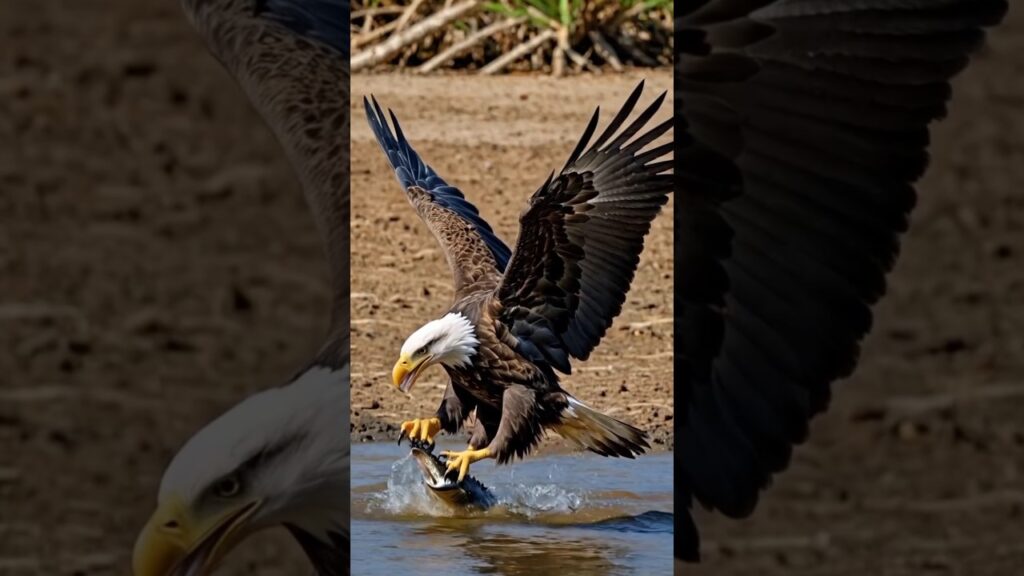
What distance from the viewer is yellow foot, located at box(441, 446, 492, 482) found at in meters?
4.25

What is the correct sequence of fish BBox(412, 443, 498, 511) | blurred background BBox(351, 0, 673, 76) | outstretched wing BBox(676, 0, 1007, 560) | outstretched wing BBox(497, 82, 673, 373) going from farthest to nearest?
blurred background BBox(351, 0, 673, 76), fish BBox(412, 443, 498, 511), outstretched wing BBox(497, 82, 673, 373), outstretched wing BBox(676, 0, 1007, 560)

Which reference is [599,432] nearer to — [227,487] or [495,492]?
[495,492]

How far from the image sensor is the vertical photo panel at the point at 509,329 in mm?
4203

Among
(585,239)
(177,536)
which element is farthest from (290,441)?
(585,239)

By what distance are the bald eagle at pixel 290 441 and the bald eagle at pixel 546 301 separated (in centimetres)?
19

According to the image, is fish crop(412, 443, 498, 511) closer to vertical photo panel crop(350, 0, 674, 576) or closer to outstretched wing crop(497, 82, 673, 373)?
vertical photo panel crop(350, 0, 674, 576)

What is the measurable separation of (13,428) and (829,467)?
1534 mm

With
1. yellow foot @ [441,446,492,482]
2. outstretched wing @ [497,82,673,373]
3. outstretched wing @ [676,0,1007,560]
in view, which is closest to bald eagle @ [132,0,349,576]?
yellow foot @ [441,446,492,482]

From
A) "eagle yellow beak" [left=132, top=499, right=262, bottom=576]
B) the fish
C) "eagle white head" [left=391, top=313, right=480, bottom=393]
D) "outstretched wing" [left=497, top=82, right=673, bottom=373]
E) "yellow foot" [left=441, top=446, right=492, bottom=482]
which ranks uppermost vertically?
"outstretched wing" [left=497, top=82, right=673, bottom=373]

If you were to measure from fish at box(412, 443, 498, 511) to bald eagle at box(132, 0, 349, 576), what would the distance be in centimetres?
17

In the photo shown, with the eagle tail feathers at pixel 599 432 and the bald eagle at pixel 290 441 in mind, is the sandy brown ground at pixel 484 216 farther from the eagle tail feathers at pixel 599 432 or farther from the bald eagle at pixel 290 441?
the bald eagle at pixel 290 441

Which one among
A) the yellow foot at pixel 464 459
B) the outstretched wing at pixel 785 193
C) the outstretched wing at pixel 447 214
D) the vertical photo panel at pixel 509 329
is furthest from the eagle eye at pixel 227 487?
the outstretched wing at pixel 785 193

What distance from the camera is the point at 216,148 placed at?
4.31m

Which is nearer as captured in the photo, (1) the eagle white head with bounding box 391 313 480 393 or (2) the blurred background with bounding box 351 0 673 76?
(1) the eagle white head with bounding box 391 313 480 393
